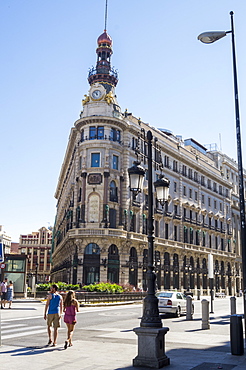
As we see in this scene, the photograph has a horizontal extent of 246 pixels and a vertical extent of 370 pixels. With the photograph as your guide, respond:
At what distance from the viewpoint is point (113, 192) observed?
48.9 meters

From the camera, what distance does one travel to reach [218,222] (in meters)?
74.8

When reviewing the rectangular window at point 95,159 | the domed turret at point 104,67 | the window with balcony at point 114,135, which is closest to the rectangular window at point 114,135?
the window with balcony at point 114,135

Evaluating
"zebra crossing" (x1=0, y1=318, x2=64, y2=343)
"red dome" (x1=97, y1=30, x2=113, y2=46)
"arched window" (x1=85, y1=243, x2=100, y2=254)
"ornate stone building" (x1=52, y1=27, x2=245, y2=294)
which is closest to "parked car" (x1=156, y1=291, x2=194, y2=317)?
"zebra crossing" (x1=0, y1=318, x2=64, y2=343)

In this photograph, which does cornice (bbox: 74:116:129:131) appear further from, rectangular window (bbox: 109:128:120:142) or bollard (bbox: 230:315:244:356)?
bollard (bbox: 230:315:244:356)

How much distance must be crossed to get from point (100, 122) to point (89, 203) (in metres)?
9.85

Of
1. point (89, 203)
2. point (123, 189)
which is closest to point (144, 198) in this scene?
point (123, 189)

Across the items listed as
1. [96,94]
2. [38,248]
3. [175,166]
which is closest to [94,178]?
[96,94]

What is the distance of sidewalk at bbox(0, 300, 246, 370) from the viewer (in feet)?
30.5

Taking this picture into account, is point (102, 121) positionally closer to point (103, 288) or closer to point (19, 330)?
point (103, 288)

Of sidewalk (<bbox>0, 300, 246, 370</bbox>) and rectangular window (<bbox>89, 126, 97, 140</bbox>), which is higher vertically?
rectangular window (<bbox>89, 126, 97, 140</bbox>)

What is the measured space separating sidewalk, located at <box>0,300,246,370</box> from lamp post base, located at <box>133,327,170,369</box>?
0.24 m

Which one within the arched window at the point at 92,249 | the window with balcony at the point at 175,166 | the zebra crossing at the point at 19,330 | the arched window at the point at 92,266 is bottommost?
the zebra crossing at the point at 19,330

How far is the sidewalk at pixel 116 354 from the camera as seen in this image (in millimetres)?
9305

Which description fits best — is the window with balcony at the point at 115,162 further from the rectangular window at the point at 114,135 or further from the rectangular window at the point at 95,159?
the rectangular window at the point at 114,135
